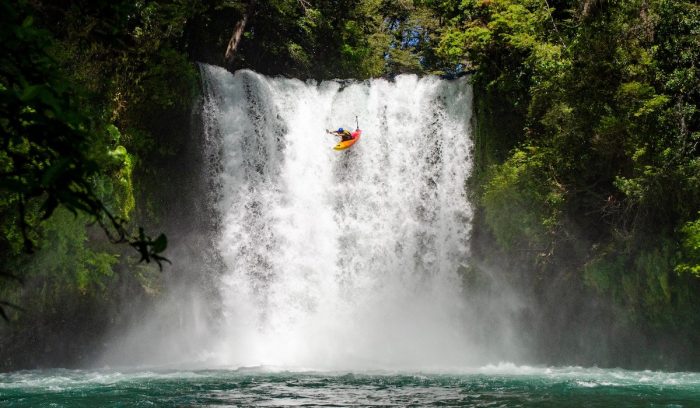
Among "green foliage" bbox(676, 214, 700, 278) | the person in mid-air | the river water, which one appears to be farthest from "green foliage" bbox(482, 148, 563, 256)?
the person in mid-air

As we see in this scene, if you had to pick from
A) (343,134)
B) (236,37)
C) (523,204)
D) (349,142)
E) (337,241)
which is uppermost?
(236,37)

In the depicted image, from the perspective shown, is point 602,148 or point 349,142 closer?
point 602,148

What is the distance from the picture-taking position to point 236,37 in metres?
26.3

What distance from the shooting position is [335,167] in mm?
23625

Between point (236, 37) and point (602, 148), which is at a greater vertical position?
point (236, 37)

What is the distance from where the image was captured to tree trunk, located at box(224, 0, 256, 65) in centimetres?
2619

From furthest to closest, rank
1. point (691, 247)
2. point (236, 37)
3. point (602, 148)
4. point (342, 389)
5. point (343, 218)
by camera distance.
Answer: point (236, 37) < point (343, 218) < point (602, 148) < point (691, 247) < point (342, 389)

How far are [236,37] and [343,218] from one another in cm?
770

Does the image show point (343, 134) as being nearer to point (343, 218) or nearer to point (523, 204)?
point (343, 218)

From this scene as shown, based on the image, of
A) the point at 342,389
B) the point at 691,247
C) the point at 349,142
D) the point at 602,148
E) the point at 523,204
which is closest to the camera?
the point at 342,389

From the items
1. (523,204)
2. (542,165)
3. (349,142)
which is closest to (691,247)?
(542,165)

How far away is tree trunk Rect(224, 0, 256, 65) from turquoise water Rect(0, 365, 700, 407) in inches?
484

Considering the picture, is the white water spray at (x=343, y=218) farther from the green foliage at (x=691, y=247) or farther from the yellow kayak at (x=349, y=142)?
the green foliage at (x=691, y=247)

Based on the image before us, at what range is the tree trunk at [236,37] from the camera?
2619cm
